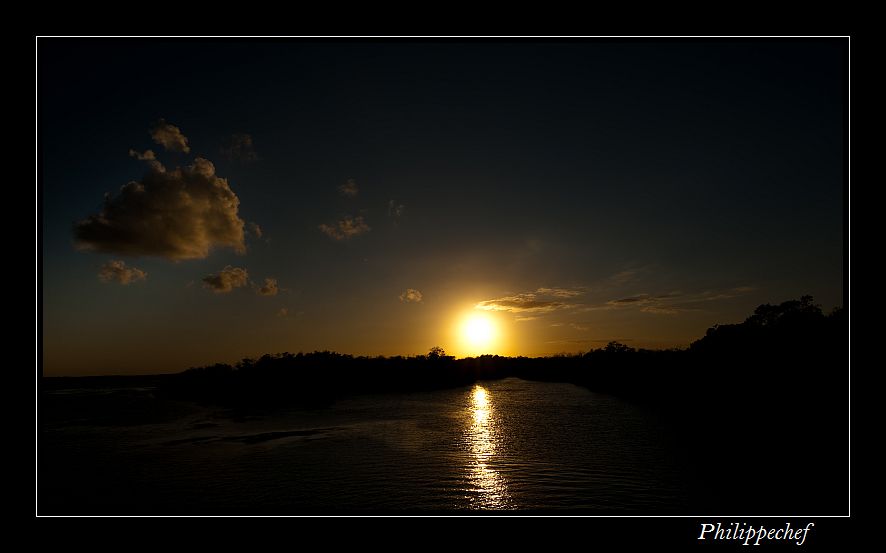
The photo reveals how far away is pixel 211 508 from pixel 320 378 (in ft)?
355

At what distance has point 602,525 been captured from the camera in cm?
1199

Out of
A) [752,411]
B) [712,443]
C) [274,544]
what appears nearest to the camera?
A: [274,544]

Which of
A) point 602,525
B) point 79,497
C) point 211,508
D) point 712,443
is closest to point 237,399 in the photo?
point 79,497

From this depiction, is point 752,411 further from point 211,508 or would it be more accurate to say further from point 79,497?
point 79,497

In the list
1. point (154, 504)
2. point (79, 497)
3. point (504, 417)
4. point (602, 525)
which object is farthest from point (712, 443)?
point (79, 497)

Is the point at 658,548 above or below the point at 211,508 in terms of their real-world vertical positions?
above

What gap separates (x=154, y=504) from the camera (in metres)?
22.4

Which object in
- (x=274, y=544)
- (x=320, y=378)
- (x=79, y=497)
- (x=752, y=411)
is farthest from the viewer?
(x=320, y=378)

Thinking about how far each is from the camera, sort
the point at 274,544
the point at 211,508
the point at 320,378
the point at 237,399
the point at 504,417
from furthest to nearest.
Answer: the point at 320,378 < the point at 237,399 < the point at 504,417 < the point at 211,508 < the point at 274,544

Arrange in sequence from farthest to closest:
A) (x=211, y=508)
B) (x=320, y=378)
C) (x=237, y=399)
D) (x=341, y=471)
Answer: (x=320, y=378) → (x=237, y=399) → (x=341, y=471) → (x=211, y=508)

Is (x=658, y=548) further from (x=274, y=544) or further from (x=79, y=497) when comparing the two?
(x=79, y=497)

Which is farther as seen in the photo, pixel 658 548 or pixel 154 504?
pixel 154 504

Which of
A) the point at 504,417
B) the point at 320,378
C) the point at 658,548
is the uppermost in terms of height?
the point at 658,548

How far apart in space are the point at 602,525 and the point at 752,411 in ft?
159
